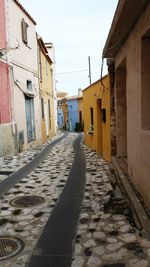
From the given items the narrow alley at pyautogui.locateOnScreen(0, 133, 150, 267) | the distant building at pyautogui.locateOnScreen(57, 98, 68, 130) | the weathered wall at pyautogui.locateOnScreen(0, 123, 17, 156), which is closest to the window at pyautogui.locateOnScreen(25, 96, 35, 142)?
the weathered wall at pyautogui.locateOnScreen(0, 123, 17, 156)

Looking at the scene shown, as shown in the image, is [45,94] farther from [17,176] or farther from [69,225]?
[69,225]

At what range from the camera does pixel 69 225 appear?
4.63 metres

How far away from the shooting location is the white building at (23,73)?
504 inches

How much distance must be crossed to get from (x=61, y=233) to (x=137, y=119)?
2.64 meters

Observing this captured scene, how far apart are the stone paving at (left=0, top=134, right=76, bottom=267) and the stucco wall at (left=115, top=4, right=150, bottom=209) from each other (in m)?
1.71

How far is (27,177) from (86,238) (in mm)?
4375

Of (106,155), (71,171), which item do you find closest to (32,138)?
(106,155)

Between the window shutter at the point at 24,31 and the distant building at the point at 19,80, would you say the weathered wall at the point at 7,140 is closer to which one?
the distant building at the point at 19,80

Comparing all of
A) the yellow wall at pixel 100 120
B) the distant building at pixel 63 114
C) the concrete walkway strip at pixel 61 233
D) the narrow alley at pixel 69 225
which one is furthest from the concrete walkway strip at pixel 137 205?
the distant building at pixel 63 114

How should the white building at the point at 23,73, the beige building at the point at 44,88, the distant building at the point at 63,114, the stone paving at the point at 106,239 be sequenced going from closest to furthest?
the stone paving at the point at 106,239 → the white building at the point at 23,73 → the beige building at the point at 44,88 → the distant building at the point at 63,114

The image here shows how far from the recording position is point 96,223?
4641 mm

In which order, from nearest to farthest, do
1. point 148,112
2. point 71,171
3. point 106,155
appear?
point 148,112, point 71,171, point 106,155

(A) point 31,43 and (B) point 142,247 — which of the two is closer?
(B) point 142,247

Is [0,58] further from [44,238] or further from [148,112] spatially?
[44,238]
